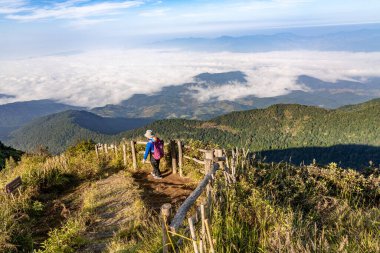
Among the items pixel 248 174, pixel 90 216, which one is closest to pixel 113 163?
pixel 90 216

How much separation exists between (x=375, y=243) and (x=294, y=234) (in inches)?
49.5

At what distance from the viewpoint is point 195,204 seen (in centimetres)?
1000

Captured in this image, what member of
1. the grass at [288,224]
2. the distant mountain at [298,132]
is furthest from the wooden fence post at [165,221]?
the distant mountain at [298,132]

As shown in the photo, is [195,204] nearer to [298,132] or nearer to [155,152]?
[155,152]

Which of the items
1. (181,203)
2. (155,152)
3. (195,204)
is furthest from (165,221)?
(155,152)

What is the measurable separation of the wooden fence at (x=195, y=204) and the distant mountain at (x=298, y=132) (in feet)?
337

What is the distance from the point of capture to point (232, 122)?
16838 cm

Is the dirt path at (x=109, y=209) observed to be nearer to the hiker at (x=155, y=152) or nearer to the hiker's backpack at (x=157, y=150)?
the hiker at (x=155, y=152)

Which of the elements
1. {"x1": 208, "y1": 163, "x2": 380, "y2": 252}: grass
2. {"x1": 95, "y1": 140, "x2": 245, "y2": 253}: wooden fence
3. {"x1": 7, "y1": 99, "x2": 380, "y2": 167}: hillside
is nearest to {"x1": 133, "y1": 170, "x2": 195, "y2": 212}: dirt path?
{"x1": 95, "y1": 140, "x2": 245, "y2": 253}: wooden fence

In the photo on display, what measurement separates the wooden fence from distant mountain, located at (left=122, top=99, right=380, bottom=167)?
337ft

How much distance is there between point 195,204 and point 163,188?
403cm

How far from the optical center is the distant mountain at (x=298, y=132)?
12781cm

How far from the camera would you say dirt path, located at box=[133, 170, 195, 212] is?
12109 millimetres

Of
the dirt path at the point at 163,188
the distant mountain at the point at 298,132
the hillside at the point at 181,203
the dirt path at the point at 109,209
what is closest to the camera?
the hillside at the point at 181,203
